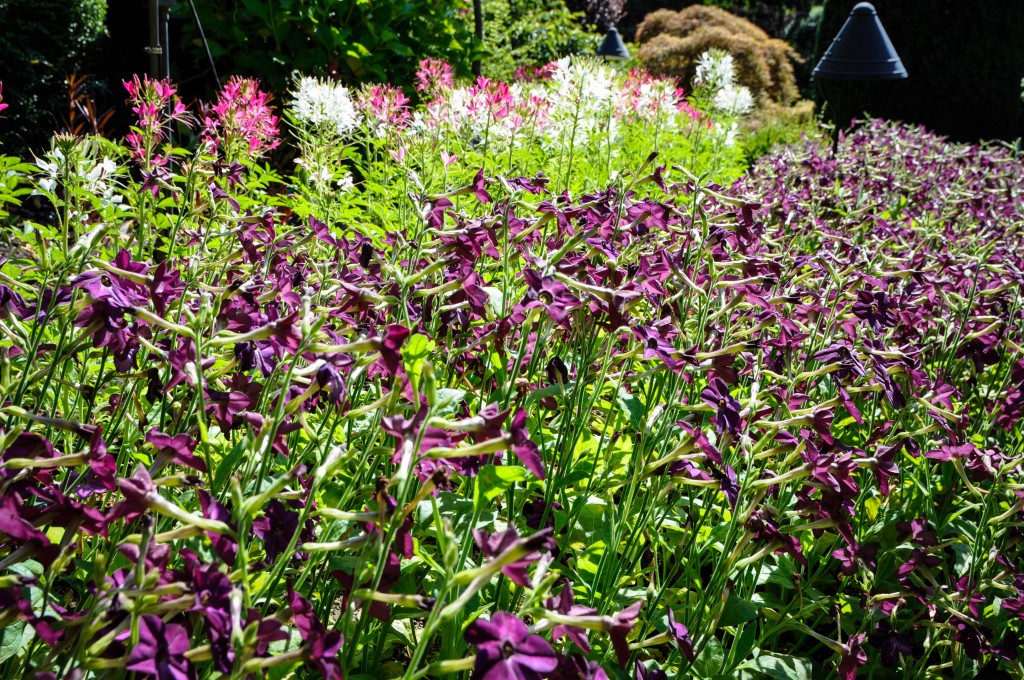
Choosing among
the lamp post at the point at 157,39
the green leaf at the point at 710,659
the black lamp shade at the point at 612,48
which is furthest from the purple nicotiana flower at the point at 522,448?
the black lamp shade at the point at 612,48

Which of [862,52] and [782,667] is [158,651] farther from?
[862,52]

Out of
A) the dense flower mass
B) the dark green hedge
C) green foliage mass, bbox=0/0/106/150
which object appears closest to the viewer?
the dense flower mass

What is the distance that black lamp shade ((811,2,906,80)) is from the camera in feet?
23.9

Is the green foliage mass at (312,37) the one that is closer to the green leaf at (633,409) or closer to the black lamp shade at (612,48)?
the green leaf at (633,409)

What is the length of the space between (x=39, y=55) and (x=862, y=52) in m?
6.60

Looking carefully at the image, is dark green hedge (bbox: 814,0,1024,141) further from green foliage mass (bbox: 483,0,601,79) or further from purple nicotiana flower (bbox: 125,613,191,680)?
purple nicotiana flower (bbox: 125,613,191,680)

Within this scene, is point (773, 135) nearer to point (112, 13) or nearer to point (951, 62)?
point (951, 62)

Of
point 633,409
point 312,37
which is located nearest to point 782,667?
point 633,409

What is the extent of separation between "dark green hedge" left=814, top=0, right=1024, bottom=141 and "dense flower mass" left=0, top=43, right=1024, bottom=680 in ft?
40.6

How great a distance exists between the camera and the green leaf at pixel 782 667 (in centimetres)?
183

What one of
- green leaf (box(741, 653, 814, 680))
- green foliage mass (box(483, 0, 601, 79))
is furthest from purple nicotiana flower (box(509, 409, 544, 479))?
green foliage mass (box(483, 0, 601, 79))

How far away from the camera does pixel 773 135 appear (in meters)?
11.1

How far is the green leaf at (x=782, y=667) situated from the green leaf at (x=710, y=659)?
103mm

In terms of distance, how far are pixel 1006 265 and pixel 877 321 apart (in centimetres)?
114
